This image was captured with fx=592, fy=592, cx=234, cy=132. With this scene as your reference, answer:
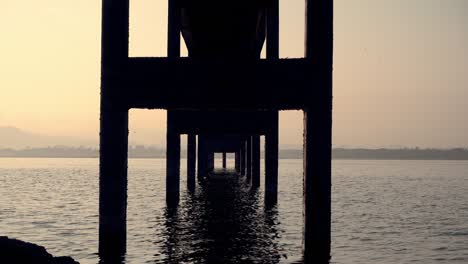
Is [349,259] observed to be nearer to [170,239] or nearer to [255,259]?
[255,259]

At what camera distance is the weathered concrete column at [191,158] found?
111 ft

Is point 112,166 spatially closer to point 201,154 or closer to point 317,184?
point 317,184

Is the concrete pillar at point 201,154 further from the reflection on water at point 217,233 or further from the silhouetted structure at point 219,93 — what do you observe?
the silhouetted structure at point 219,93

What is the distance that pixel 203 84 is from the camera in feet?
36.8

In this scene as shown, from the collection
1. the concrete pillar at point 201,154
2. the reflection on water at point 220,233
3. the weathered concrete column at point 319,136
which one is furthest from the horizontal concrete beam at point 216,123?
the concrete pillar at point 201,154

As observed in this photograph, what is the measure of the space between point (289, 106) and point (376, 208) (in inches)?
898

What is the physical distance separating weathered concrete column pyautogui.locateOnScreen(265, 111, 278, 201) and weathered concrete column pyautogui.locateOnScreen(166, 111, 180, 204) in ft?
12.8

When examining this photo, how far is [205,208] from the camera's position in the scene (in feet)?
87.6

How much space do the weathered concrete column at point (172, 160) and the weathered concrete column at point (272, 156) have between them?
392cm

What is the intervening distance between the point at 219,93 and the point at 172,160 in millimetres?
15013

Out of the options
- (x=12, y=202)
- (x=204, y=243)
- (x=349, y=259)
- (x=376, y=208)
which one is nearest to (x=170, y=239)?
(x=204, y=243)

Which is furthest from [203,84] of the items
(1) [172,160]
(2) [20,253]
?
(1) [172,160]

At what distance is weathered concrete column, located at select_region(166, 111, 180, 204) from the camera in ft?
82.8

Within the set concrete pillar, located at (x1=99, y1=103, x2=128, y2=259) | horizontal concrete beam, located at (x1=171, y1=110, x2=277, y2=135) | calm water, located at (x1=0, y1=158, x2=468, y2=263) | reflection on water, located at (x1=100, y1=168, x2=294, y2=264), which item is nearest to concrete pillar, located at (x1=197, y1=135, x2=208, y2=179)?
calm water, located at (x1=0, y1=158, x2=468, y2=263)
